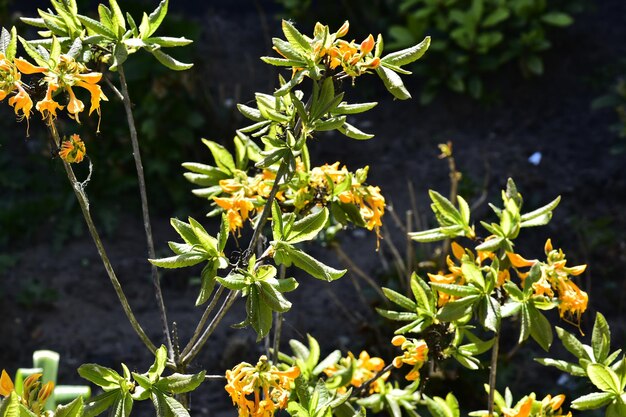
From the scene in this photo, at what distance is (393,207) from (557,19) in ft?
4.95

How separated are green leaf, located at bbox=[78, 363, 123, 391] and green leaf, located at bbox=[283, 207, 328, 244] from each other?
407mm

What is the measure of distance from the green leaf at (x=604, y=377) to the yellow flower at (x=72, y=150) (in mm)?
1075

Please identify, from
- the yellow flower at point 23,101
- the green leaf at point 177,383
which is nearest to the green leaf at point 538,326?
the green leaf at point 177,383

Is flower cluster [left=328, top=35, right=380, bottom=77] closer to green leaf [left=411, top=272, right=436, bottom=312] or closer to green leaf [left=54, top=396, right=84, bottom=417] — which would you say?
green leaf [left=411, top=272, right=436, bottom=312]

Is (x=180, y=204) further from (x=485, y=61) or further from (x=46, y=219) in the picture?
(x=485, y=61)

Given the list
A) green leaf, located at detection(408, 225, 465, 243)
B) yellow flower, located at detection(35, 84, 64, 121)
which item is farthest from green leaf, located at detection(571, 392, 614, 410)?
yellow flower, located at detection(35, 84, 64, 121)

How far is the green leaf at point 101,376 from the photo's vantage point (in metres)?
1.68

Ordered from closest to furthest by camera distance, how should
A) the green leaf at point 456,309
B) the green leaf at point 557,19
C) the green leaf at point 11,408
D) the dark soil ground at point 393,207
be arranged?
the green leaf at point 11,408
the green leaf at point 456,309
the dark soil ground at point 393,207
the green leaf at point 557,19

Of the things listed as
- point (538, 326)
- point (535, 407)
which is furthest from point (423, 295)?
point (535, 407)

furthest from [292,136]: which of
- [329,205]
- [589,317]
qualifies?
[589,317]

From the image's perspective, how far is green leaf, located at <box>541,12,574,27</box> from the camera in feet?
16.6

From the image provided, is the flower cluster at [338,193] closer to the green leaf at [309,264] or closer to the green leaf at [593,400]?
the green leaf at [309,264]

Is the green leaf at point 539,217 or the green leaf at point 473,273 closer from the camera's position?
the green leaf at point 473,273

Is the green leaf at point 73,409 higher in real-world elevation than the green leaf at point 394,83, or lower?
lower
